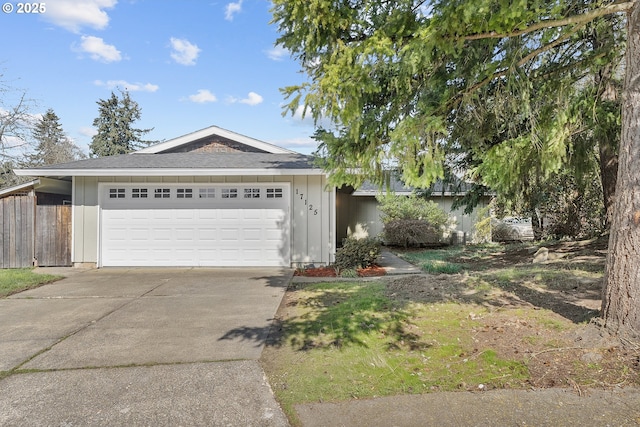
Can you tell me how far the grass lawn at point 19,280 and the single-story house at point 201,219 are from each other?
4.42ft

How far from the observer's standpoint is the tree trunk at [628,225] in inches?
134

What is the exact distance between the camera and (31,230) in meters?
9.52

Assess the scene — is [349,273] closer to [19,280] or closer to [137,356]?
[137,356]

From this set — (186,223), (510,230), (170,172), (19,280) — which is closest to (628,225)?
(170,172)

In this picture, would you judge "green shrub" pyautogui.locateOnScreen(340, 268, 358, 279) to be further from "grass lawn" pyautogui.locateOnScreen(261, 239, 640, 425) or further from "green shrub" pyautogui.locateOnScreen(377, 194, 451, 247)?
"green shrub" pyautogui.locateOnScreen(377, 194, 451, 247)

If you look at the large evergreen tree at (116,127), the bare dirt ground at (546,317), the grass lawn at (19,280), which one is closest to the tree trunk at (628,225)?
the bare dirt ground at (546,317)

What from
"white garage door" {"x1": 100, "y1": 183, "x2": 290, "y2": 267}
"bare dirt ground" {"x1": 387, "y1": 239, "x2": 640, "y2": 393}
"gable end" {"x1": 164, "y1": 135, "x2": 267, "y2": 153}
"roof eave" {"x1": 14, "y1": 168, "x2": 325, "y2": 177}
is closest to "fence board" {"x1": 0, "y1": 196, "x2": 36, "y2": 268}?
"roof eave" {"x1": 14, "y1": 168, "x2": 325, "y2": 177}

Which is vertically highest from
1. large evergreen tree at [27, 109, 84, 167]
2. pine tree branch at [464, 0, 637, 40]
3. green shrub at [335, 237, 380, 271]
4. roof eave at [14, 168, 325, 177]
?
large evergreen tree at [27, 109, 84, 167]

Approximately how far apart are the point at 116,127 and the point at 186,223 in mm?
32704

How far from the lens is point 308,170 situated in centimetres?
903

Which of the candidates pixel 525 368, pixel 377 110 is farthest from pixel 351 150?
pixel 525 368

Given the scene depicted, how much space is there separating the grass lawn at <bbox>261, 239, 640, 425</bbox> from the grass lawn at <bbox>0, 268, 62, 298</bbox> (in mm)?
5327

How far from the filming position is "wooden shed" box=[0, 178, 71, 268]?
9445 mm
